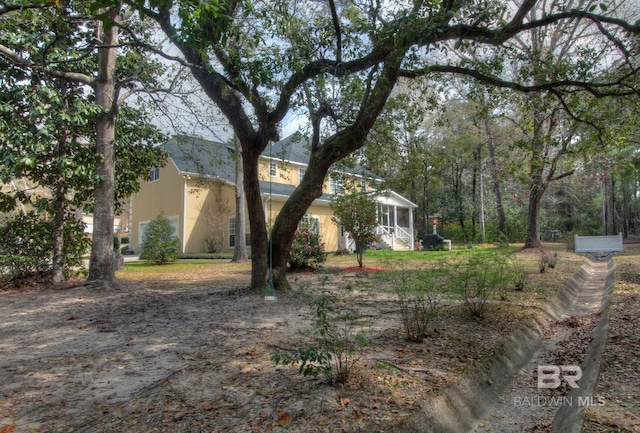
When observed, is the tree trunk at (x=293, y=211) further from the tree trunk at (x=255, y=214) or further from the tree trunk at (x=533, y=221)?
the tree trunk at (x=533, y=221)

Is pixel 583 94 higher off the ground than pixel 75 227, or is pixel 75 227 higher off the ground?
pixel 583 94

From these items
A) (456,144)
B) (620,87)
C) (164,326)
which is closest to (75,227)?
(164,326)

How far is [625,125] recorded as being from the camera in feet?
26.9

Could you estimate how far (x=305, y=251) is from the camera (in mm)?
13242

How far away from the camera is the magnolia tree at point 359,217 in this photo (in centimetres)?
1362

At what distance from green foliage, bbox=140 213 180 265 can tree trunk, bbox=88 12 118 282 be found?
7795 mm

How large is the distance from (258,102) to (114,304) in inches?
187

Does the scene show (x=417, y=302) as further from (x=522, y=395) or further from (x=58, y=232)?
(x=58, y=232)

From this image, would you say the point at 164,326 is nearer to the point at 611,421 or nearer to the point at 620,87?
the point at 611,421

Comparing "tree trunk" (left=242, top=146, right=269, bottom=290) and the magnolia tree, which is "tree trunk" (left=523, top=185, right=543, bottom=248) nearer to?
the magnolia tree

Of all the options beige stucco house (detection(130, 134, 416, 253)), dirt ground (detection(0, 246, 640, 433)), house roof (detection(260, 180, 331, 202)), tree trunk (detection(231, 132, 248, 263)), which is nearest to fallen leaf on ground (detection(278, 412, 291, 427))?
dirt ground (detection(0, 246, 640, 433))

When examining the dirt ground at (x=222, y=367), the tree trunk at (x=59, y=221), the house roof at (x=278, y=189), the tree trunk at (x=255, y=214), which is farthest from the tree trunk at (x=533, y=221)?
the tree trunk at (x=59, y=221)

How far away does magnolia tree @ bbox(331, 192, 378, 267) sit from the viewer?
13617 millimetres

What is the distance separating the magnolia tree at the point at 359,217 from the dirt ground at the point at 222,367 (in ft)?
21.4
